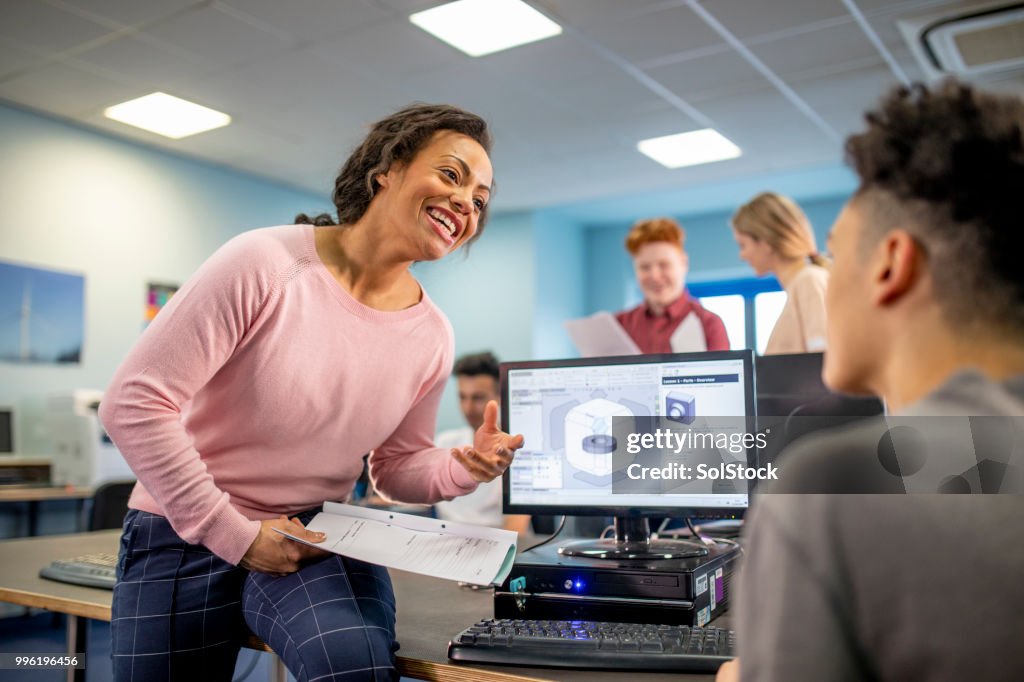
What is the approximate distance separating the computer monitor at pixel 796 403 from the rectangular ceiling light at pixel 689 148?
407cm

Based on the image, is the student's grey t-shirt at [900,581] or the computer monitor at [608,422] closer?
the student's grey t-shirt at [900,581]

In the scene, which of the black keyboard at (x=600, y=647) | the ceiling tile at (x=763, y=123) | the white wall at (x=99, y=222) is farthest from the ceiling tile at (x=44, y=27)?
the black keyboard at (x=600, y=647)

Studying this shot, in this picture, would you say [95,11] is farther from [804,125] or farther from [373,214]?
[804,125]

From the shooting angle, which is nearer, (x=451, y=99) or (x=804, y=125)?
(x=451, y=99)

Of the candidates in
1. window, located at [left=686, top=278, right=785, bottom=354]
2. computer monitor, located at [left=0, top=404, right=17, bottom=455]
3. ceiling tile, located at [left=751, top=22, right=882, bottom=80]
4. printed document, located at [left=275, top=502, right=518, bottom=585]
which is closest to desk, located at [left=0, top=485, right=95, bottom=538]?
computer monitor, located at [left=0, top=404, right=17, bottom=455]

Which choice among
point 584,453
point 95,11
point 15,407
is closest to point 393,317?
point 584,453

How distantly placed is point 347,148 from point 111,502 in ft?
6.26

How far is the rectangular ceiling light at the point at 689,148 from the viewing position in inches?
218

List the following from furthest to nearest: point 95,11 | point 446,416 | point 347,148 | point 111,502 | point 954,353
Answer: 1. point 446,416
2. point 95,11
3. point 111,502
4. point 347,148
5. point 954,353

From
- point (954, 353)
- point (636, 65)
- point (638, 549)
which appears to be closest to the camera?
point (954, 353)

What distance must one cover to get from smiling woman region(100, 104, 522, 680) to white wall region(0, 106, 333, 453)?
401 cm

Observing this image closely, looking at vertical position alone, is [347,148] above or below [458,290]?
below

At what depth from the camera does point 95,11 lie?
3.74 meters

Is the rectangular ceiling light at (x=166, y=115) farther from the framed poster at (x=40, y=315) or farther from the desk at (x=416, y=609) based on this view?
the desk at (x=416, y=609)
